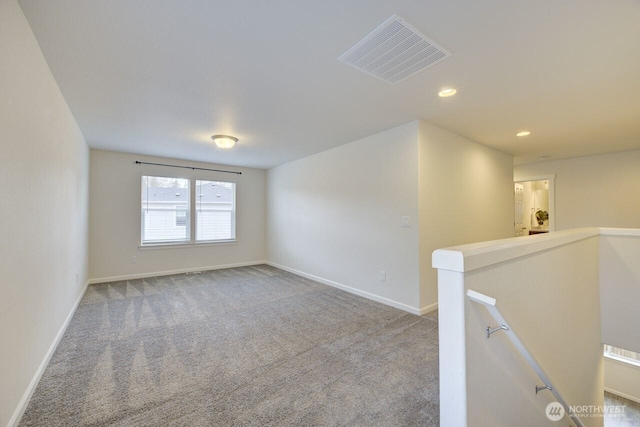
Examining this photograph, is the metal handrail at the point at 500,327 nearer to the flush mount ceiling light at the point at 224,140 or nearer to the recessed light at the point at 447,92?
the recessed light at the point at 447,92

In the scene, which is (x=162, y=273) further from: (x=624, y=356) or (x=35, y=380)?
(x=624, y=356)

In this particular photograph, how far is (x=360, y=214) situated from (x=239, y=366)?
267cm

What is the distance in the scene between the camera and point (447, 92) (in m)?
2.59

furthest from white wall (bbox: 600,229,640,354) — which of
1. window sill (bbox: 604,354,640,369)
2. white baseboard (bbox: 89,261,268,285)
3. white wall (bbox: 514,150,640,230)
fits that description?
white baseboard (bbox: 89,261,268,285)

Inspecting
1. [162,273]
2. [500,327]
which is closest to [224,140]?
[162,273]

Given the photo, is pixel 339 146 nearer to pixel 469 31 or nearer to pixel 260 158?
pixel 260 158

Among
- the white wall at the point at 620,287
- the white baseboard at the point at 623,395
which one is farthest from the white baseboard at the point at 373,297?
the white baseboard at the point at 623,395

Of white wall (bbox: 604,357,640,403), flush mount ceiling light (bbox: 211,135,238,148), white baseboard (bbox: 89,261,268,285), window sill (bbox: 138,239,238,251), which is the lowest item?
white wall (bbox: 604,357,640,403)

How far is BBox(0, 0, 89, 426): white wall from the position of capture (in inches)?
58.2

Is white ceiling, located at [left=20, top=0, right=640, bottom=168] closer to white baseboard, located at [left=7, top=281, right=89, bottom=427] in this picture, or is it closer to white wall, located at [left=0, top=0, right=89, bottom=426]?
white wall, located at [left=0, top=0, right=89, bottom=426]

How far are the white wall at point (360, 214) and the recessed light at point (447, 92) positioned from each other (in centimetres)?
74

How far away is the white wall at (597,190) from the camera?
4.76 metres

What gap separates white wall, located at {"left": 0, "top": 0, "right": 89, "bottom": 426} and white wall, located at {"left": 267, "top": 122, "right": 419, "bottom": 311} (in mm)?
3498

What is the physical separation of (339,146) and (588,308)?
→ 3808 millimetres
